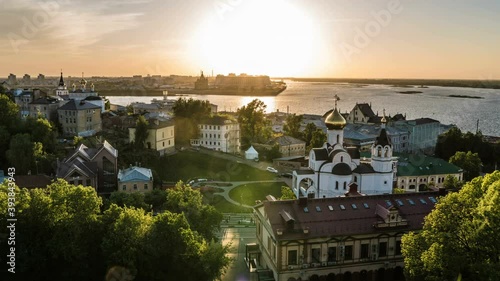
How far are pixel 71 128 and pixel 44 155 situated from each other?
13.4 metres

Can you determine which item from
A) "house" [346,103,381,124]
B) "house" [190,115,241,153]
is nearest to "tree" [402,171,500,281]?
"house" [190,115,241,153]

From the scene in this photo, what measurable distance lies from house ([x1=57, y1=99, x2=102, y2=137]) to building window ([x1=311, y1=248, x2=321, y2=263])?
4160 cm

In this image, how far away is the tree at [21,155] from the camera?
4341 centimetres

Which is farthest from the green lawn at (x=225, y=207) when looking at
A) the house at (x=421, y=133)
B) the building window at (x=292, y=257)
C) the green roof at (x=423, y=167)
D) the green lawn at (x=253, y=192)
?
the house at (x=421, y=133)

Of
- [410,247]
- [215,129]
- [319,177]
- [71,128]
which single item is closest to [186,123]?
[215,129]

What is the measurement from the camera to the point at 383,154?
37.8 meters

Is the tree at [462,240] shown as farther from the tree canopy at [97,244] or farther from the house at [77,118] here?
the house at [77,118]

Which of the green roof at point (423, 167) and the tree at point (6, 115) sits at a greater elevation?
the tree at point (6, 115)

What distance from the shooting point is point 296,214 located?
26625 millimetres

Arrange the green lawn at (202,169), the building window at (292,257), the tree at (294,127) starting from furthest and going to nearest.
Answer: the tree at (294,127) → the green lawn at (202,169) → the building window at (292,257)

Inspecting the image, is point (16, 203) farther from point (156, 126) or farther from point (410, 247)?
point (156, 126)

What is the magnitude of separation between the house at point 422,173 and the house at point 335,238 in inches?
755

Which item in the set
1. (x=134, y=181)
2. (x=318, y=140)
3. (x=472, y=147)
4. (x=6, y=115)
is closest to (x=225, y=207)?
(x=134, y=181)

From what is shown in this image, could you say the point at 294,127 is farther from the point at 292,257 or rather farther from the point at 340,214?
the point at 292,257
